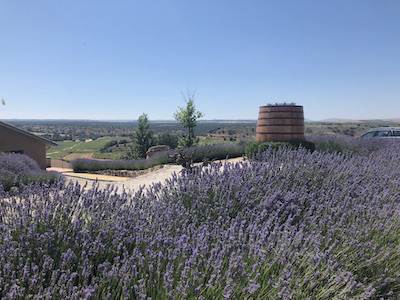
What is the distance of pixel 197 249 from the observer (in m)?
2.03

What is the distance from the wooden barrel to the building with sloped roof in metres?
13.0

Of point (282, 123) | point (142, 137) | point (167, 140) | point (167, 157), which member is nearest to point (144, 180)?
point (167, 157)

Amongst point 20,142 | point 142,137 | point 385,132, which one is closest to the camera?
point 385,132

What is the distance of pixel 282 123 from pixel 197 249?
818 centimetres

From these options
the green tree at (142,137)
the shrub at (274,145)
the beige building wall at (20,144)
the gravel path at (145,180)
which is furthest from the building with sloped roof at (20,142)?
the shrub at (274,145)

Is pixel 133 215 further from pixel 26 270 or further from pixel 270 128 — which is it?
pixel 270 128

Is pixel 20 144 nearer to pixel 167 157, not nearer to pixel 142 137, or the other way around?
pixel 167 157

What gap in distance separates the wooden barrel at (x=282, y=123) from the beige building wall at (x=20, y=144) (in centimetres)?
1323

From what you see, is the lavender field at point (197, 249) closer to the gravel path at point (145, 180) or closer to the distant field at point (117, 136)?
the gravel path at point (145, 180)

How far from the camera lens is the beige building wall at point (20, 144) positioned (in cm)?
1560

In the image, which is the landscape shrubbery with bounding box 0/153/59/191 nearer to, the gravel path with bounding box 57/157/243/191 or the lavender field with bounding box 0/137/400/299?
the gravel path with bounding box 57/157/243/191

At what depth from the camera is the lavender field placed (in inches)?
72.2

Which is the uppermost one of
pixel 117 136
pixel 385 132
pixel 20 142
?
pixel 385 132

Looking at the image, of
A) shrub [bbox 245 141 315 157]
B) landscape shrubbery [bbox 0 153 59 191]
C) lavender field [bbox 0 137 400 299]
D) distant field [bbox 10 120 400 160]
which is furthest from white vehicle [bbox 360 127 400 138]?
landscape shrubbery [bbox 0 153 59 191]
